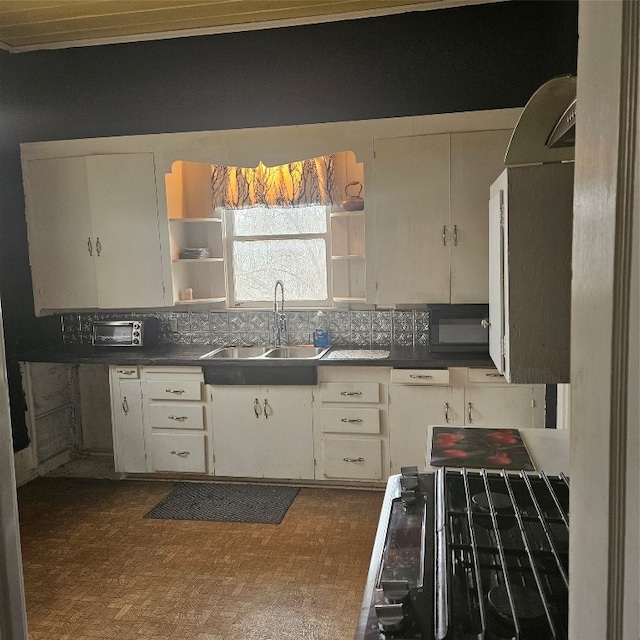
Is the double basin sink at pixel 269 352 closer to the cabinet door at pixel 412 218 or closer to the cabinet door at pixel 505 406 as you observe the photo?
the cabinet door at pixel 412 218

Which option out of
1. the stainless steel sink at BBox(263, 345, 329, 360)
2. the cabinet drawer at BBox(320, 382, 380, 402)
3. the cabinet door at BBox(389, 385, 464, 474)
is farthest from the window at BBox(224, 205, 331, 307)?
the cabinet door at BBox(389, 385, 464, 474)

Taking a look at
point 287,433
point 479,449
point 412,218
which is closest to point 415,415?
point 287,433

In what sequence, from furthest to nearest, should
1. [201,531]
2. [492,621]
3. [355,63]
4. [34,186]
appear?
[34,186] < [355,63] < [201,531] < [492,621]

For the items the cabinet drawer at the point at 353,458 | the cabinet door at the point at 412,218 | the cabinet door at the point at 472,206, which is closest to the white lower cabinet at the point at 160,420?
the cabinet drawer at the point at 353,458

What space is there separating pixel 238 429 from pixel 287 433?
330 millimetres

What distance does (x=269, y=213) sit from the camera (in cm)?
455

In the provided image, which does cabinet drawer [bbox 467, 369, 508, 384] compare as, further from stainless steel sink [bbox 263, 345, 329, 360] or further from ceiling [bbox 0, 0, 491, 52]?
ceiling [bbox 0, 0, 491, 52]

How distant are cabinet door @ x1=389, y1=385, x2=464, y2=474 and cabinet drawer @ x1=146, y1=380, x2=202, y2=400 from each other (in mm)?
1279

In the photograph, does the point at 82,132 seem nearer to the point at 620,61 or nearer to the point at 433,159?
the point at 433,159

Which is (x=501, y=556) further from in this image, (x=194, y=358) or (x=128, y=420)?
(x=128, y=420)

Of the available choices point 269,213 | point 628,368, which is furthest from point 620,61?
point 269,213

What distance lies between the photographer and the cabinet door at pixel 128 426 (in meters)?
4.16

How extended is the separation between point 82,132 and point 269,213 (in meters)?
1.51

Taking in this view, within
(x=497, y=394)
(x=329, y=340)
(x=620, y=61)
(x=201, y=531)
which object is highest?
(x=620, y=61)
